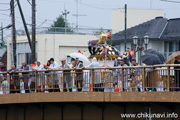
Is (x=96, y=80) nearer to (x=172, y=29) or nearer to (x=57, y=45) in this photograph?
(x=172, y=29)

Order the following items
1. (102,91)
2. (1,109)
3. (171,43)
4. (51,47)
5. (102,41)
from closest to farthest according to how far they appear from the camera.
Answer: (102,91) < (1,109) < (102,41) < (171,43) < (51,47)

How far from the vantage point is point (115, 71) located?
19.5 metres

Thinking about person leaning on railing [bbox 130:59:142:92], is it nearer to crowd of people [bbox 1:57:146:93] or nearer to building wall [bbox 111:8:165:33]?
crowd of people [bbox 1:57:146:93]

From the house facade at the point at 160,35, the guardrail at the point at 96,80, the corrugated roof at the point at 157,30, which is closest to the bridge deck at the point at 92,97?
the guardrail at the point at 96,80

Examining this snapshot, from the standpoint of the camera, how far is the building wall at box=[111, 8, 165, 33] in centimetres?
5562

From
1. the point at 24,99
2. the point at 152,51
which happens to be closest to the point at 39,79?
the point at 24,99

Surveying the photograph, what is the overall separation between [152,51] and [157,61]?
1.64ft

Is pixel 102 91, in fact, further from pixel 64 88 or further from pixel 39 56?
pixel 39 56

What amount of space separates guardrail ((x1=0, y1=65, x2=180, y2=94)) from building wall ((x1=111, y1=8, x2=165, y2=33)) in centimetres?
3428


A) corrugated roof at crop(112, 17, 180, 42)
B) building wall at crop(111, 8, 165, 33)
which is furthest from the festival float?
building wall at crop(111, 8, 165, 33)

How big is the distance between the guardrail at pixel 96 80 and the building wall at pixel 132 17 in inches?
1350

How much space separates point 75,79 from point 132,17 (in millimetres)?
36311

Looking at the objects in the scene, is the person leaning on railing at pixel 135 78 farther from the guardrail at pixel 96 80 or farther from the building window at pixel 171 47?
the building window at pixel 171 47

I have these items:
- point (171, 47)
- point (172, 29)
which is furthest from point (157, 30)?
point (171, 47)
